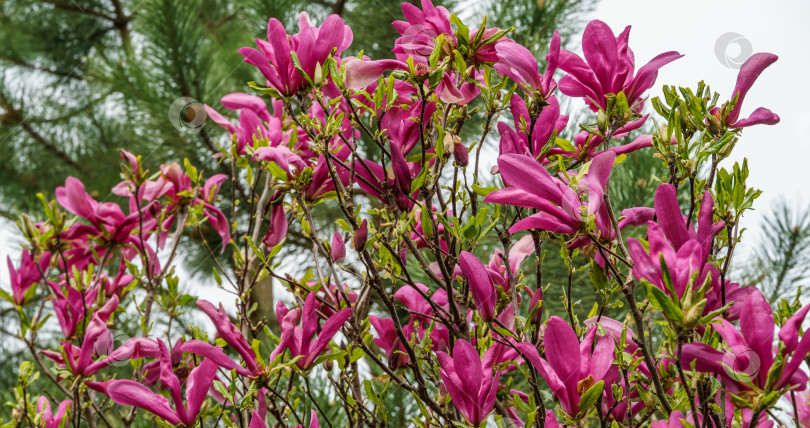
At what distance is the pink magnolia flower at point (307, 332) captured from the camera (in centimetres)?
46

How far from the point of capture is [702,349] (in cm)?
31

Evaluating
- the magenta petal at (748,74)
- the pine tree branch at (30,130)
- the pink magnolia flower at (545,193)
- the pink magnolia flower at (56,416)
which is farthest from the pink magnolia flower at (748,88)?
the pine tree branch at (30,130)

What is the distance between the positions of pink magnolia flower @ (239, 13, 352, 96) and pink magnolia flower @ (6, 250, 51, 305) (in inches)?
18.7

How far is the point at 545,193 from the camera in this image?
364mm

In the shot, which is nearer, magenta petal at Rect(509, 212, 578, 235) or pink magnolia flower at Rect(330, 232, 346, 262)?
magenta petal at Rect(509, 212, 578, 235)

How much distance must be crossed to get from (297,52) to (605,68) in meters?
0.23

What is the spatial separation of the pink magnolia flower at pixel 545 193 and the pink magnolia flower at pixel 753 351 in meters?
0.09

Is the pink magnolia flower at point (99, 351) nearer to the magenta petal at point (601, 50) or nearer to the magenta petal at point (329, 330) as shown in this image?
the magenta petal at point (329, 330)

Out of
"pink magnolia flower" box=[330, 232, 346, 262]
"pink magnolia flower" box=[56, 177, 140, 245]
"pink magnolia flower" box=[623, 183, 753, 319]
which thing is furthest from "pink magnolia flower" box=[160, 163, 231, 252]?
"pink magnolia flower" box=[623, 183, 753, 319]

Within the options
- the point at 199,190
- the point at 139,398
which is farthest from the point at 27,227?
the point at 139,398

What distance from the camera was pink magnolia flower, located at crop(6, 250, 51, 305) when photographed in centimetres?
79

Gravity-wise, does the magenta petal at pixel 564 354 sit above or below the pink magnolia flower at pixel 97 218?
Result: below

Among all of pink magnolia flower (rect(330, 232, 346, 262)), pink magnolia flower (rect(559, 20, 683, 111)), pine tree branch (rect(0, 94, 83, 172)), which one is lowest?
pink magnolia flower (rect(330, 232, 346, 262))

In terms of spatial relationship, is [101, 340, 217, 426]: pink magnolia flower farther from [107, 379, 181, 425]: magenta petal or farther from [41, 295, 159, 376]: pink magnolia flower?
[41, 295, 159, 376]: pink magnolia flower
